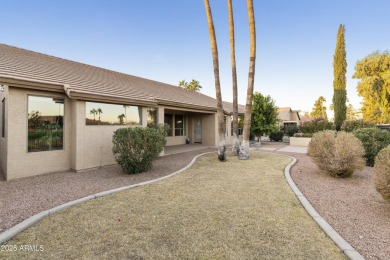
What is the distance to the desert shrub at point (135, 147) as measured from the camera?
7102mm

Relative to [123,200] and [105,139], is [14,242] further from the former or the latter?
[105,139]

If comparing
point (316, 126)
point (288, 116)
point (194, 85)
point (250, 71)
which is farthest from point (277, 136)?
point (288, 116)

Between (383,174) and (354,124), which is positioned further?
(354,124)

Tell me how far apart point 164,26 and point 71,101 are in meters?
11.7

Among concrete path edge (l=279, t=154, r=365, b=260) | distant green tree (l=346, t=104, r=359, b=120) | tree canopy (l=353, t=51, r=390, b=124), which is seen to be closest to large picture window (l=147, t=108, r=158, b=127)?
concrete path edge (l=279, t=154, r=365, b=260)

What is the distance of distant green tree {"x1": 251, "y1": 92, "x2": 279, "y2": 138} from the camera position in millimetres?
17078

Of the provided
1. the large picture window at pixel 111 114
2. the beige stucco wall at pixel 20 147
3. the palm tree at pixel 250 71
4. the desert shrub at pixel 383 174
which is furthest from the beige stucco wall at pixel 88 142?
the desert shrub at pixel 383 174

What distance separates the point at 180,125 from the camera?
1802cm

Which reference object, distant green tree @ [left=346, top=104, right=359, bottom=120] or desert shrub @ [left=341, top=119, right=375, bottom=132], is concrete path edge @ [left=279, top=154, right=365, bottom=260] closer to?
desert shrub @ [left=341, top=119, right=375, bottom=132]

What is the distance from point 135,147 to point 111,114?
2.85 metres

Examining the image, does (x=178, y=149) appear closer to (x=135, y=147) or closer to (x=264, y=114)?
(x=135, y=147)

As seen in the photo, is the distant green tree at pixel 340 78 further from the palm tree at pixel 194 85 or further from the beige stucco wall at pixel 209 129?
the palm tree at pixel 194 85

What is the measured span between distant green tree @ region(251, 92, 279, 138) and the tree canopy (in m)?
21.3

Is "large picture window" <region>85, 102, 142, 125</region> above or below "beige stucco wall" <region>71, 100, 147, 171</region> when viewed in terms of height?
above
